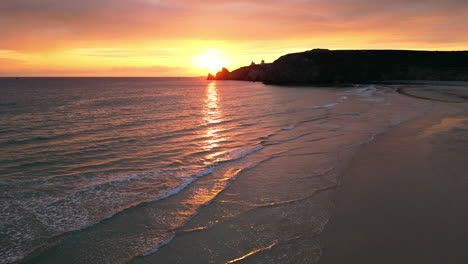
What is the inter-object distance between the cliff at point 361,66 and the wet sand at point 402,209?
101582mm

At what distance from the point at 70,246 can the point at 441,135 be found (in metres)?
17.1

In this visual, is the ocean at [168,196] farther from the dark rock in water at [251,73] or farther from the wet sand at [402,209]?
the dark rock in water at [251,73]

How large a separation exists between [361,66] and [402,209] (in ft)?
384

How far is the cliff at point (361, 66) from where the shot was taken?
100 m

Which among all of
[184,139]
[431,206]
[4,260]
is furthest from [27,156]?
[431,206]

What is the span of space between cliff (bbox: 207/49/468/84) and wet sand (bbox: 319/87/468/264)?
333ft

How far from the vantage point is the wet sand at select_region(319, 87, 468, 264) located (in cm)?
498

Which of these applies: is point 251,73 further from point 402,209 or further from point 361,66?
point 402,209

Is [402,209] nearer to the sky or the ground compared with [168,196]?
nearer to the sky

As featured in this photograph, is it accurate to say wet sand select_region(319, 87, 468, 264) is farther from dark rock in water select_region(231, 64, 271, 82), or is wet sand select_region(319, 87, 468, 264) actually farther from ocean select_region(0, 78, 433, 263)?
dark rock in water select_region(231, 64, 271, 82)

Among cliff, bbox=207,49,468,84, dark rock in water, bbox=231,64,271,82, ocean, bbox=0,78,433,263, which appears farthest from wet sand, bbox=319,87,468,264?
dark rock in water, bbox=231,64,271,82

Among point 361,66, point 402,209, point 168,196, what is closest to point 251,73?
point 361,66

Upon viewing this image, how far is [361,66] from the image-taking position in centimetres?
11012

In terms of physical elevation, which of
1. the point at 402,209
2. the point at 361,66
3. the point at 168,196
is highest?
the point at 361,66
